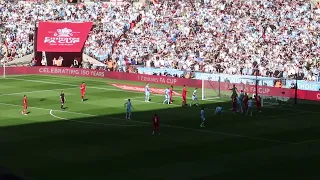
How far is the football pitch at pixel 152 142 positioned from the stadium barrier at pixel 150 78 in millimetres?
2784

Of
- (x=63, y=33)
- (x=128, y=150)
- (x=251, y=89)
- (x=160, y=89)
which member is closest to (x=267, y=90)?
(x=251, y=89)

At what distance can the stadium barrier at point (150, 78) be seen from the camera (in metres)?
52.3

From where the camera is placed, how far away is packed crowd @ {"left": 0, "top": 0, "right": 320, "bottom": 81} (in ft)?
207

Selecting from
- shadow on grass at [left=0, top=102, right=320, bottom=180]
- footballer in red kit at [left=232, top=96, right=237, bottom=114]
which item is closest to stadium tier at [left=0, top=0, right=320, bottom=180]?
shadow on grass at [left=0, top=102, right=320, bottom=180]

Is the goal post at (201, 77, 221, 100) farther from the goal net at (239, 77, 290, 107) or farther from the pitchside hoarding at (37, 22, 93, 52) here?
the pitchside hoarding at (37, 22, 93, 52)

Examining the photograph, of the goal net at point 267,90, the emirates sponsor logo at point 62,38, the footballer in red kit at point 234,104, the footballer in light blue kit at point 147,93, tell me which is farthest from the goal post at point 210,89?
the emirates sponsor logo at point 62,38

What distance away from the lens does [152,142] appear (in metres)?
33.1

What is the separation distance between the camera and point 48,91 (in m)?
58.5

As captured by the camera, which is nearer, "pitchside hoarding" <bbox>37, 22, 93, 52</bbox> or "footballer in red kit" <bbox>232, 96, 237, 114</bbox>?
"footballer in red kit" <bbox>232, 96, 237, 114</bbox>

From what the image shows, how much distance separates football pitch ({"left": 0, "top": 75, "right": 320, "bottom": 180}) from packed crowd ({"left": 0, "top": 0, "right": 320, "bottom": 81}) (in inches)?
524

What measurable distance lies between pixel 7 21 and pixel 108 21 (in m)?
13.7

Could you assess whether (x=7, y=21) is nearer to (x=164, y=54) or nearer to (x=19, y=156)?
(x=164, y=54)

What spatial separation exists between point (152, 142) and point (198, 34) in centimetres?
4123

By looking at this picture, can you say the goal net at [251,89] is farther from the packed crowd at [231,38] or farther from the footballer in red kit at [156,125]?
the footballer in red kit at [156,125]
